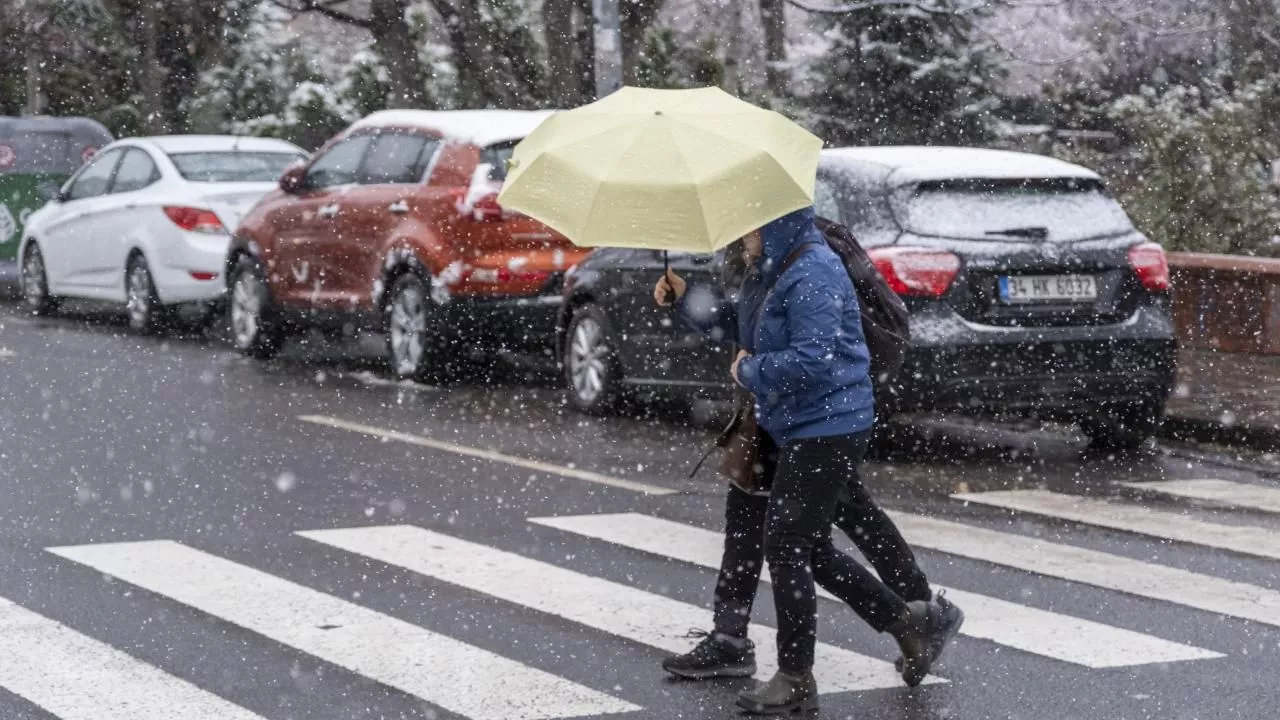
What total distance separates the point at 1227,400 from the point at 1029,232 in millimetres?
2569

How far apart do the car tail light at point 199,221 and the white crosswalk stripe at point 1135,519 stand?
903 centimetres

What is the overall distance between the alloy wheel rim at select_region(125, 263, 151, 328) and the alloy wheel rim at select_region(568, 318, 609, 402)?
6.12 meters

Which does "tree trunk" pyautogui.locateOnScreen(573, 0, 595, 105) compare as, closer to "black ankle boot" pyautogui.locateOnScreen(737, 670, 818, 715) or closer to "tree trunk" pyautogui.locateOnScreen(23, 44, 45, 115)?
"tree trunk" pyautogui.locateOnScreen(23, 44, 45, 115)

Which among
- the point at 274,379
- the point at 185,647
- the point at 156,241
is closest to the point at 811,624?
the point at 185,647

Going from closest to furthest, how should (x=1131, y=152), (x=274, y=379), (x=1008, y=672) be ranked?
1. (x=1008, y=672)
2. (x=274, y=379)
3. (x=1131, y=152)

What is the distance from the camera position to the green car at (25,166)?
22797mm

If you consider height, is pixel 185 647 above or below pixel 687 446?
above

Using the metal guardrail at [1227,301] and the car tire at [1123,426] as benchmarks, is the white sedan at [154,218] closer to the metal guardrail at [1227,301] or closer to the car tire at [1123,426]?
the metal guardrail at [1227,301]

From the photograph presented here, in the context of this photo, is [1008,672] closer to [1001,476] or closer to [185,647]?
[185,647]

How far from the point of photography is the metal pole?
17.4 metres

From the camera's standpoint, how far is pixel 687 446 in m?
11.7

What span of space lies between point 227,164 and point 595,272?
21.5 ft

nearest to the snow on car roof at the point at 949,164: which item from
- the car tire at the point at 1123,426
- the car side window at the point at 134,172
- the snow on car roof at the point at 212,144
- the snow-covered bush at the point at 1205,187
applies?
the car tire at the point at 1123,426

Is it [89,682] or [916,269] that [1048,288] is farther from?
[89,682]
